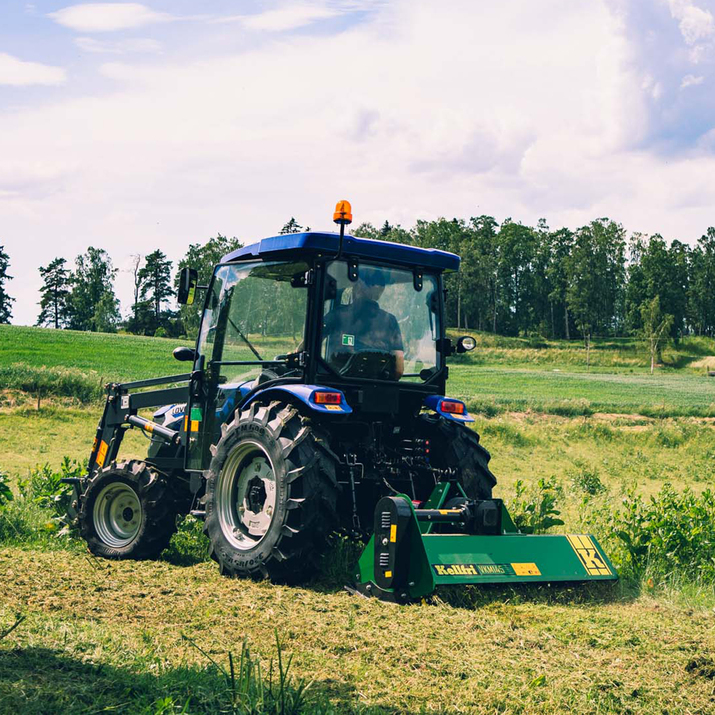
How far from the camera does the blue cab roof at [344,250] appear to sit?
6.70 meters

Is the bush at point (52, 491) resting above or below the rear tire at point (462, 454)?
below

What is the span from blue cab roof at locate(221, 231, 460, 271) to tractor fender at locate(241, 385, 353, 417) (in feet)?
3.48

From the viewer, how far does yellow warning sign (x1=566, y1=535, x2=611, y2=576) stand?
641 centimetres

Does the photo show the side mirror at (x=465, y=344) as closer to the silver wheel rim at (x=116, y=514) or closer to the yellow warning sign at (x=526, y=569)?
the yellow warning sign at (x=526, y=569)

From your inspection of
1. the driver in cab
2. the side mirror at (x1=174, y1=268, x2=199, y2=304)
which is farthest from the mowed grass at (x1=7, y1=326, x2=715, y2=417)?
the driver in cab

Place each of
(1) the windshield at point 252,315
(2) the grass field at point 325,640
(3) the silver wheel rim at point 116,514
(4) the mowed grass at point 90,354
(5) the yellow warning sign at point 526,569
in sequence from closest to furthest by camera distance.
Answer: (2) the grass field at point 325,640 < (5) the yellow warning sign at point 526,569 < (1) the windshield at point 252,315 < (3) the silver wheel rim at point 116,514 < (4) the mowed grass at point 90,354

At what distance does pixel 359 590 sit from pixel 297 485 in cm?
82

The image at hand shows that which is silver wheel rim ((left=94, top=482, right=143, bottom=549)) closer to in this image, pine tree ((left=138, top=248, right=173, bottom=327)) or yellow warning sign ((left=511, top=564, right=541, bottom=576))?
yellow warning sign ((left=511, top=564, right=541, bottom=576))

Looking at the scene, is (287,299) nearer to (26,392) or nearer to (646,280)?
(26,392)

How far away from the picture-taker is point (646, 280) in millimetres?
90750

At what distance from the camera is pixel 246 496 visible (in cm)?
678

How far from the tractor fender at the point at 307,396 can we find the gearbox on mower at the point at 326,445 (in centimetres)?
2

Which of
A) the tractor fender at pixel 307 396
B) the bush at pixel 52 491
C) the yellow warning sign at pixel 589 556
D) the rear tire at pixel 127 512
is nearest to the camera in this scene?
the tractor fender at pixel 307 396

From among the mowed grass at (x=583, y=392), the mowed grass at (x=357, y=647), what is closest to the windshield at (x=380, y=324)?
the mowed grass at (x=357, y=647)
